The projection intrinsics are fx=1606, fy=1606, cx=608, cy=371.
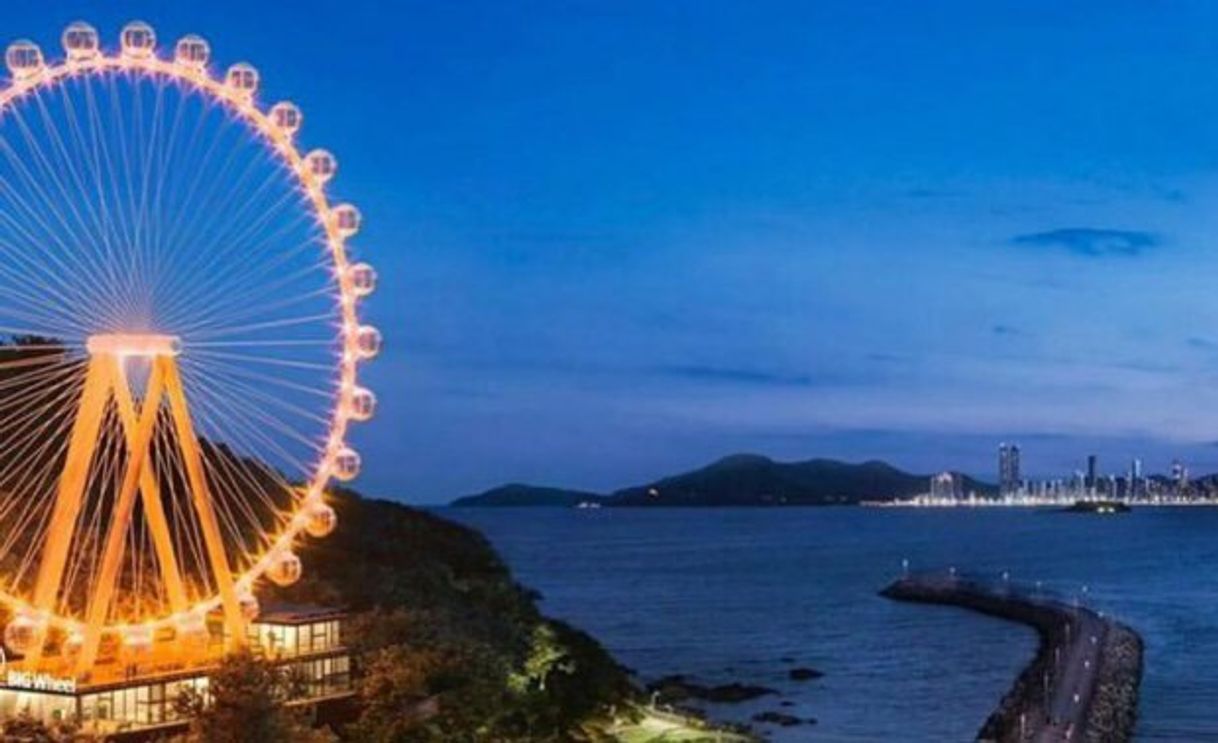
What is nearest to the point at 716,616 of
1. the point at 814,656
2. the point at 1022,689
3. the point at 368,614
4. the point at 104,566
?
the point at 814,656

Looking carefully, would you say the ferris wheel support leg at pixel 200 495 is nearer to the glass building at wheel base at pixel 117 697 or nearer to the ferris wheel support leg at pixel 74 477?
the glass building at wheel base at pixel 117 697

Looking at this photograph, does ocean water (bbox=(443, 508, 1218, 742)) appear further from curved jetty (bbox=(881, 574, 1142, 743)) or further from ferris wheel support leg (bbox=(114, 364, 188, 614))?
ferris wheel support leg (bbox=(114, 364, 188, 614))

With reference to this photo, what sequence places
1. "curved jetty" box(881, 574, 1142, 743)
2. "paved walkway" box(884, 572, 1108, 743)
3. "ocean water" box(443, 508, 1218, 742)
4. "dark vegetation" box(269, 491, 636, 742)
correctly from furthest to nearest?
1. "ocean water" box(443, 508, 1218, 742)
2. "curved jetty" box(881, 574, 1142, 743)
3. "paved walkway" box(884, 572, 1108, 743)
4. "dark vegetation" box(269, 491, 636, 742)

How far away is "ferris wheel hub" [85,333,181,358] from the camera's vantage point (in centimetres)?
3148

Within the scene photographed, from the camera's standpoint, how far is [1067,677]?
→ 68812mm

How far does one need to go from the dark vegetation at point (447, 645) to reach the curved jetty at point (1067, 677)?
1443 cm

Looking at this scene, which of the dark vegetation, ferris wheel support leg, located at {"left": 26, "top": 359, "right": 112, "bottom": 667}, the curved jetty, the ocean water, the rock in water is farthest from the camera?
the rock in water

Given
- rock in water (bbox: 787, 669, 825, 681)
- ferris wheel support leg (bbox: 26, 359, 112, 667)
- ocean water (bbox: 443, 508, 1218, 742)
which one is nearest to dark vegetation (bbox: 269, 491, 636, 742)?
ferris wheel support leg (bbox: 26, 359, 112, 667)

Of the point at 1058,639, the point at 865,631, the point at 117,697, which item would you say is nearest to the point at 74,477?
the point at 117,697

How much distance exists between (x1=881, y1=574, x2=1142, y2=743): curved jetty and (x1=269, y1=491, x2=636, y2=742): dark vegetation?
1443 centimetres

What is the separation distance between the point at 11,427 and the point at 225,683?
25.7m

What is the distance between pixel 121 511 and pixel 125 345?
3.44 m

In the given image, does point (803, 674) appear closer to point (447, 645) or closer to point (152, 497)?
point (447, 645)

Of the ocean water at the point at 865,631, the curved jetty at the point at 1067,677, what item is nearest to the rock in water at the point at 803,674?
the ocean water at the point at 865,631
